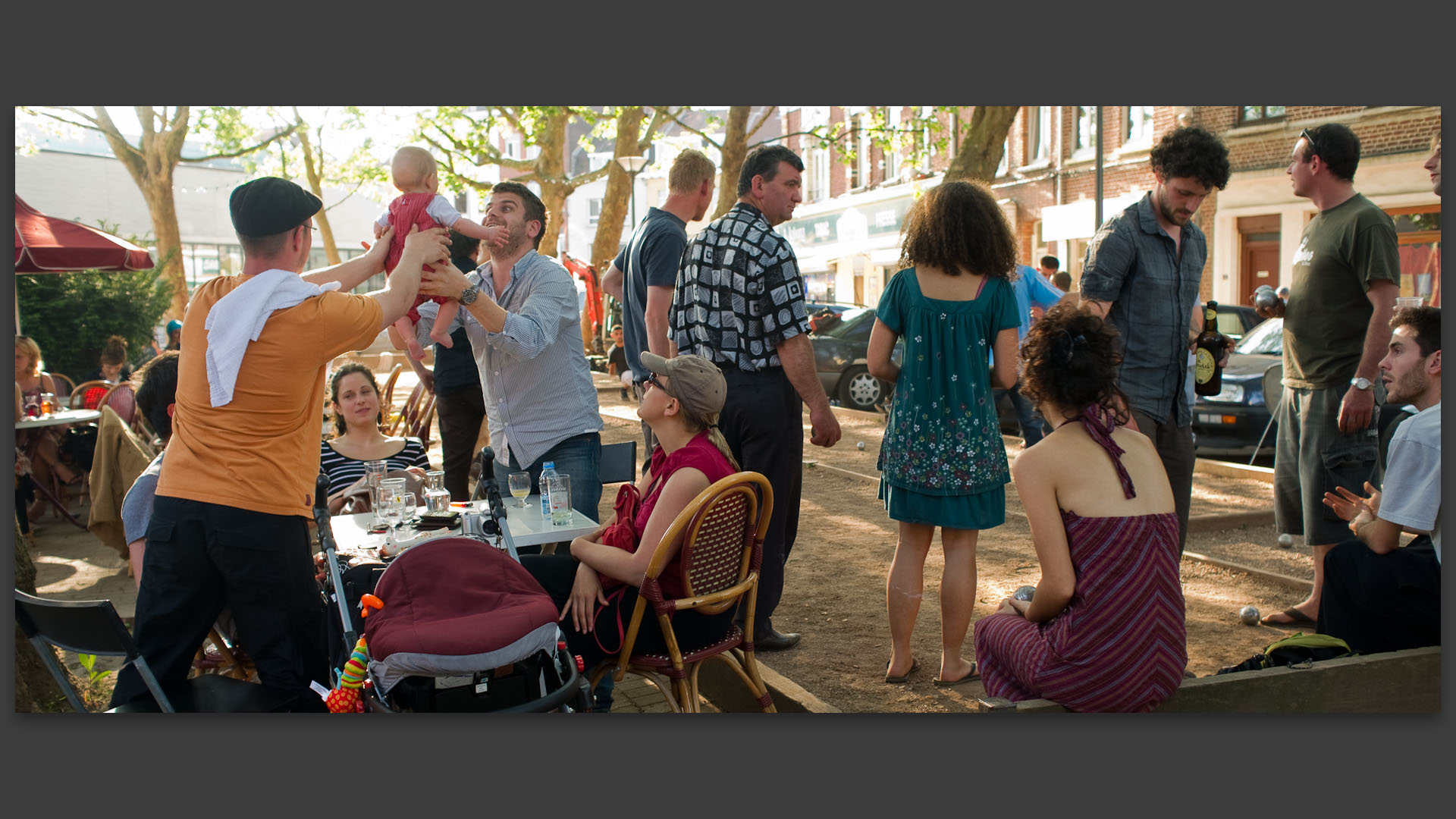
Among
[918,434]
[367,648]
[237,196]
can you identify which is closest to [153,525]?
[367,648]

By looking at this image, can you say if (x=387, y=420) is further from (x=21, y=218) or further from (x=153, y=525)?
(x=153, y=525)

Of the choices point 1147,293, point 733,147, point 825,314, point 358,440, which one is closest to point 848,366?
point 825,314

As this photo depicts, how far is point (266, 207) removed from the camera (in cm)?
313

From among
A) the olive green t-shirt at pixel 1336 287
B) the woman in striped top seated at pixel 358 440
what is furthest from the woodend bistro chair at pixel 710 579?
the olive green t-shirt at pixel 1336 287

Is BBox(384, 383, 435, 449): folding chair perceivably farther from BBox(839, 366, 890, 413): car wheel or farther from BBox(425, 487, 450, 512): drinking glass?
BBox(839, 366, 890, 413): car wheel

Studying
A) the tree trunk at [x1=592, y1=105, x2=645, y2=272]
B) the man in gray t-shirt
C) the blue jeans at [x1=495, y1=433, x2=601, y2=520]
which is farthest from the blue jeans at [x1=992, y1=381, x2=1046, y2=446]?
the tree trunk at [x1=592, y1=105, x2=645, y2=272]

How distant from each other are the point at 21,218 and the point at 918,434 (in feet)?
23.7

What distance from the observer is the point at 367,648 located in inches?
118

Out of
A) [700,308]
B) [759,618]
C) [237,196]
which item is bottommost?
[759,618]

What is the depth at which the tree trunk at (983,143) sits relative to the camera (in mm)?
12109

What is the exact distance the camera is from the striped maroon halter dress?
10.5 feet

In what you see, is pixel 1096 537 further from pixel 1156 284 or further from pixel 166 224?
pixel 166 224

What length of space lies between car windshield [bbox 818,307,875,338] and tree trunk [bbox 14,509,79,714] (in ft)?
A: 36.5

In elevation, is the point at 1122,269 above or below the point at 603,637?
above
